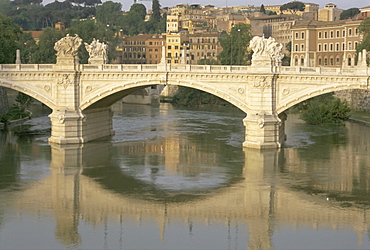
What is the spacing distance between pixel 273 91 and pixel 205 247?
66.8ft

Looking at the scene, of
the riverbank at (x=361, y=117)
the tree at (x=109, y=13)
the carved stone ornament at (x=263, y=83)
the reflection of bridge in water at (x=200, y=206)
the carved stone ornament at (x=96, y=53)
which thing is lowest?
the reflection of bridge in water at (x=200, y=206)

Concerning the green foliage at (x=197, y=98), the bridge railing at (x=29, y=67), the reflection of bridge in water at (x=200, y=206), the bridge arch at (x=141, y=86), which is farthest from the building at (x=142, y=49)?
the reflection of bridge in water at (x=200, y=206)

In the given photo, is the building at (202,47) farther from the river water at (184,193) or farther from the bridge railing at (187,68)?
the bridge railing at (187,68)

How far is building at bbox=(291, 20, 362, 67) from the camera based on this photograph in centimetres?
9700

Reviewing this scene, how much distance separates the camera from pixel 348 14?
139m

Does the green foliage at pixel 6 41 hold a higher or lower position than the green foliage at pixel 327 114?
higher

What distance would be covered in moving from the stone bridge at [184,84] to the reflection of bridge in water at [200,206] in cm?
721

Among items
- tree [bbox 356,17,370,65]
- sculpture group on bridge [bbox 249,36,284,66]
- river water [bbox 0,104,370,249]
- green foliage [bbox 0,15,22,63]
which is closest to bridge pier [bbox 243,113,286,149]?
river water [bbox 0,104,370,249]

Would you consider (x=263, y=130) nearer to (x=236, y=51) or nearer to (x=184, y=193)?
(x=184, y=193)

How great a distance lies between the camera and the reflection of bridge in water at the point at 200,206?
29.2 meters

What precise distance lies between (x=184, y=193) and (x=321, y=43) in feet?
232

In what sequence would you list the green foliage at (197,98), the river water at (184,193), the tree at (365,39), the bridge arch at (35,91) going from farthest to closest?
the green foliage at (197,98) → the tree at (365,39) → the bridge arch at (35,91) → the river water at (184,193)

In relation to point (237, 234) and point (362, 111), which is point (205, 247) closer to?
point (237, 234)

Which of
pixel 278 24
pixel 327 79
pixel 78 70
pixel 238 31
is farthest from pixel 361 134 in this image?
pixel 278 24
